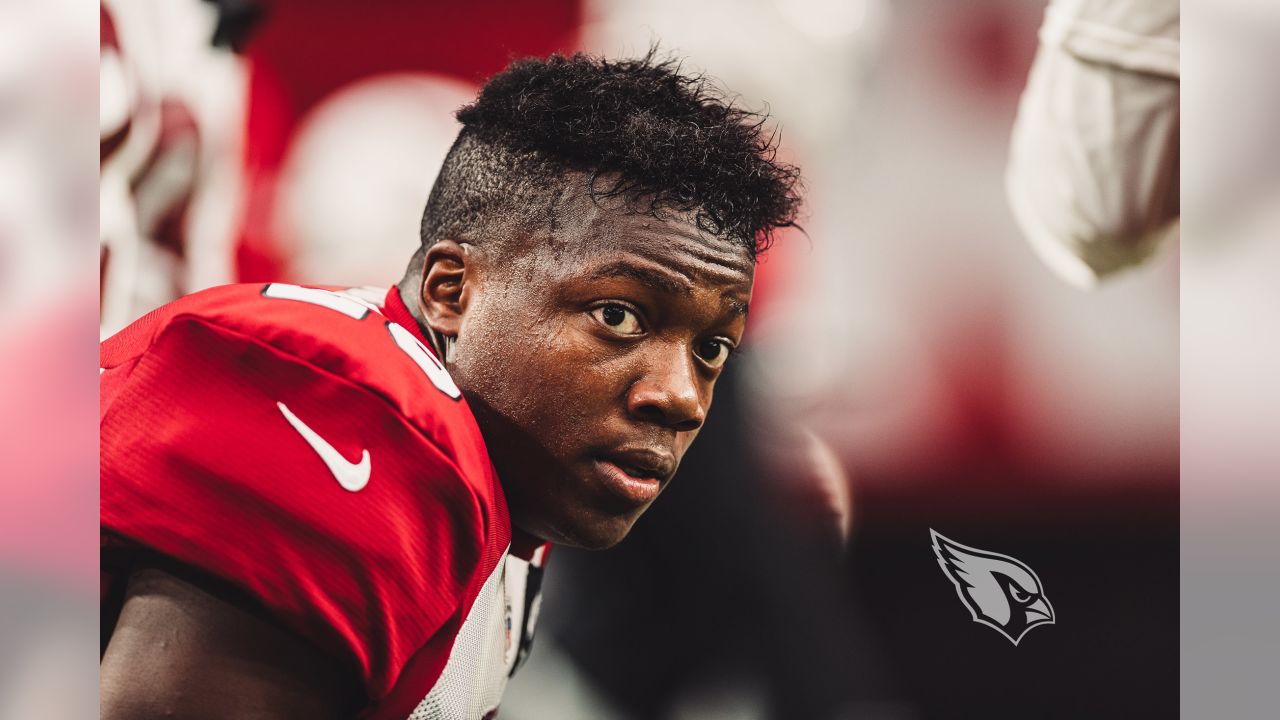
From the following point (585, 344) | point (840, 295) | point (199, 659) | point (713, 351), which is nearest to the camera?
point (199, 659)

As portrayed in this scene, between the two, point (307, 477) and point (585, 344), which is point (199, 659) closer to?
point (307, 477)

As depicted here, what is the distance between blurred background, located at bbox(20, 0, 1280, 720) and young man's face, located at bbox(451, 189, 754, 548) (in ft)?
1.39

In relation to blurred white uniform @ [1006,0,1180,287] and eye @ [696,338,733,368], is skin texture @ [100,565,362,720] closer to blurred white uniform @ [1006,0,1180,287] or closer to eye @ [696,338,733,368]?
eye @ [696,338,733,368]

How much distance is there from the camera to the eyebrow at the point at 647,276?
3.39ft

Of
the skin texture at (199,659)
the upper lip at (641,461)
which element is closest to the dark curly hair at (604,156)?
the upper lip at (641,461)

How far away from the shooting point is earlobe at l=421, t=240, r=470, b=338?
1.08 meters

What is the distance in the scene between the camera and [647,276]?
104 centimetres

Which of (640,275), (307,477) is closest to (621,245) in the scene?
(640,275)

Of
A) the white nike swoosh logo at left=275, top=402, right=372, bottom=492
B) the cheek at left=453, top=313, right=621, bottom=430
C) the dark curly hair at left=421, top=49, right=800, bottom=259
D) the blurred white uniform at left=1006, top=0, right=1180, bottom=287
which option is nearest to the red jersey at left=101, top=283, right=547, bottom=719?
the white nike swoosh logo at left=275, top=402, right=372, bottom=492

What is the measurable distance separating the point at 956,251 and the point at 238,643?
1.08 meters

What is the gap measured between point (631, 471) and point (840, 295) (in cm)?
52
